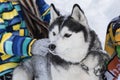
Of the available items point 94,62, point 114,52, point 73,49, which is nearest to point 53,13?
point 73,49

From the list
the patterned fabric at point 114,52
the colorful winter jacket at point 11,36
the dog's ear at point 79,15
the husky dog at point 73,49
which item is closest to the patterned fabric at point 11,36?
the colorful winter jacket at point 11,36

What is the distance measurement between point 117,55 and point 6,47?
2.58ft

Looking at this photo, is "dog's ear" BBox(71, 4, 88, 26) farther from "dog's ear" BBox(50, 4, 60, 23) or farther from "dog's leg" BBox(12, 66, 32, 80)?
"dog's leg" BBox(12, 66, 32, 80)

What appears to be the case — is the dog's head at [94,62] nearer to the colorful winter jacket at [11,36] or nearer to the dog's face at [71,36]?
the dog's face at [71,36]

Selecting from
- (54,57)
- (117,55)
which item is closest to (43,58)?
(54,57)

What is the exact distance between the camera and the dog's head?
18.9ft

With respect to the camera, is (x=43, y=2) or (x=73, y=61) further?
(x=43, y=2)

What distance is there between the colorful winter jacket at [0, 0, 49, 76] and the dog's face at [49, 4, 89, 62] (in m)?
0.25

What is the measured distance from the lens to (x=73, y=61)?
575cm

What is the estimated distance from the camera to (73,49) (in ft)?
18.7

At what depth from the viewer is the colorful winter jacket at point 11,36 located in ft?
19.3

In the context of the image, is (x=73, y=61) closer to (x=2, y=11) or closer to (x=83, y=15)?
(x=83, y=15)

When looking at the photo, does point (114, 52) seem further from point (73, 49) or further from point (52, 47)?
point (52, 47)

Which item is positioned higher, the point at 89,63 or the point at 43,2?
the point at 43,2
